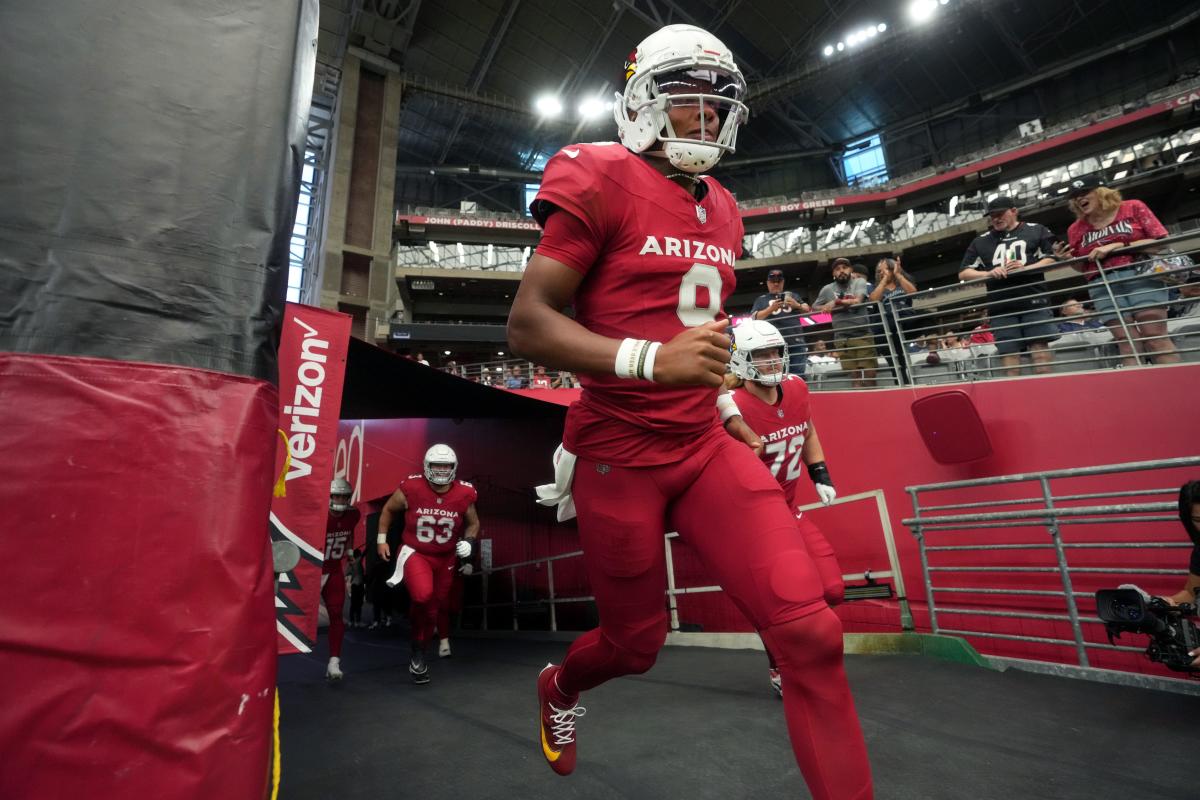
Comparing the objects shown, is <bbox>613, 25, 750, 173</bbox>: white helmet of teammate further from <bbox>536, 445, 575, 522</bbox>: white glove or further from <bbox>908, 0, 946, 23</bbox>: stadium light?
<bbox>908, 0, 946, 23</bbox>: stadium light

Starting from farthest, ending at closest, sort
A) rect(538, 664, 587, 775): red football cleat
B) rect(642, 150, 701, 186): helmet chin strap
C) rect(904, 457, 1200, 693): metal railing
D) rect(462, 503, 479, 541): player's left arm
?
1. rect(462, 503, 479, 541): player's left arm
2. rect(904, 457, 1200, 693): metal railing
3. rect(538, 664, 587, 775): red football cleat
4. rect(642, 150, 701, 186): helmet chin strap

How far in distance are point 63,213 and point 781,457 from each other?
3.67 meters

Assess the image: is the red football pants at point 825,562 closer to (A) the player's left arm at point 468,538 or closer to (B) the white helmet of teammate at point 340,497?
(A) the player's left arm at point 468,538

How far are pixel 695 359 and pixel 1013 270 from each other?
610cm

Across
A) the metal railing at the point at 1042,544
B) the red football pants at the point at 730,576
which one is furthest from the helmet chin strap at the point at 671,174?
the metal railing at the point at 1042,544

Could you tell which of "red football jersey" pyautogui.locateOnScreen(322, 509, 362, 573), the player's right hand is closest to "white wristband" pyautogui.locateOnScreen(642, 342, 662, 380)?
the player's right hand

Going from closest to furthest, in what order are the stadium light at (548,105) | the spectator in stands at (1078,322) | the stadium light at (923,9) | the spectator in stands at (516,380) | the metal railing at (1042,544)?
1. the metal railing at (1042,544)
2. the spectator in stands at (1078,322)
3. the spectator in stands at (516,380)
4. the stadium light at (923,9)
5. the stadium light at (548,105)

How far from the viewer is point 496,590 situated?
11.2 m

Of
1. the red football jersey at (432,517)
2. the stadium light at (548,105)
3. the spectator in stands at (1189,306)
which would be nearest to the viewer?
the spectator in stands at (1189,306)

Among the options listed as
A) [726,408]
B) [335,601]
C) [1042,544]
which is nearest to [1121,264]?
[1042,544]

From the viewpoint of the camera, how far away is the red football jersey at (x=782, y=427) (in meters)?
3.81

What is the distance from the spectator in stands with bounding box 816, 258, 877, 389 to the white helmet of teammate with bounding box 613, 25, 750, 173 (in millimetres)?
5701

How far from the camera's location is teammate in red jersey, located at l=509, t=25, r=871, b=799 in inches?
58.9

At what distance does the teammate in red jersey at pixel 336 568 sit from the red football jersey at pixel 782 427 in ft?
12.7
